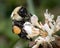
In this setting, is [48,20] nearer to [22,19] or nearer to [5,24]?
[22,19]

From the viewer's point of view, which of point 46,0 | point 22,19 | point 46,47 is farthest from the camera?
point 46,0

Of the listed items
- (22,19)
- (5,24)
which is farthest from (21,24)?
(5,24)

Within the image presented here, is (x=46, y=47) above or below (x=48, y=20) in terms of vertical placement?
below

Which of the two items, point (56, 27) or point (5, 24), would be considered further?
point (5, 24)

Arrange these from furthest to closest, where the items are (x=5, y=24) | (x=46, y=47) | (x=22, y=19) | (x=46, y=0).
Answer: (x=46, y=0) < (x=5, y=24) < (x=22, y=19) < (x=46, y=47)

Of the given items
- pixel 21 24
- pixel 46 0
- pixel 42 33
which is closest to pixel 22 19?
pixel 21 24

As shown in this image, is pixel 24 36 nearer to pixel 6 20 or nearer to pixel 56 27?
pixel 56 27
